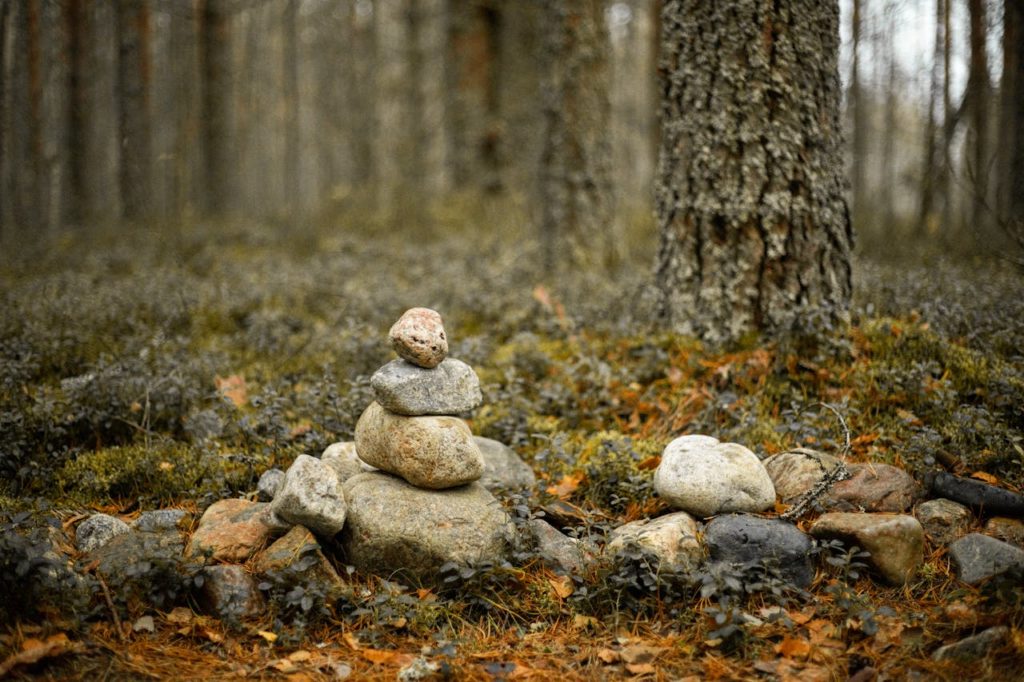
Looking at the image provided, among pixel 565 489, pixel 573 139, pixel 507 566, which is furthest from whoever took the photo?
pixel 573 139

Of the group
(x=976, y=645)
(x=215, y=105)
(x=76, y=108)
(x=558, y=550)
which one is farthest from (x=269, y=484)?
(x=215, y=105)

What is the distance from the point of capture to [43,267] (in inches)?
329

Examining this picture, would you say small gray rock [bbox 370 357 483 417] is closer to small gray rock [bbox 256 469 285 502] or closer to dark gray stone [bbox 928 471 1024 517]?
small gray rock [bbox 256 469 285 502]

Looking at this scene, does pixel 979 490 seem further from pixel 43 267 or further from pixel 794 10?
pixel 43 267

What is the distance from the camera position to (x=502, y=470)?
425cm

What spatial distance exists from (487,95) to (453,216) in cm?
394

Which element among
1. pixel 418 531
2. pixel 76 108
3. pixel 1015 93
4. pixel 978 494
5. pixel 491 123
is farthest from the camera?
pixel 491 123

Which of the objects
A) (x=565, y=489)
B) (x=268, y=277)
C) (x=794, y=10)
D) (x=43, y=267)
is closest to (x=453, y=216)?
(x=268, y=277)

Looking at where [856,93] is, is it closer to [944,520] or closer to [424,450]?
[944,520]

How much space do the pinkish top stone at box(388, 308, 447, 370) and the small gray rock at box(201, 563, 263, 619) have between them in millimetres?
1362

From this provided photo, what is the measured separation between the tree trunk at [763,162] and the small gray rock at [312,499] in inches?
123

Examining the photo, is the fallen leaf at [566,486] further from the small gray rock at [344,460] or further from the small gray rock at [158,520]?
the small gray rock at [158,520]

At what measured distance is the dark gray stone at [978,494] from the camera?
359 centimetres

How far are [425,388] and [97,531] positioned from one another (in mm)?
1794
